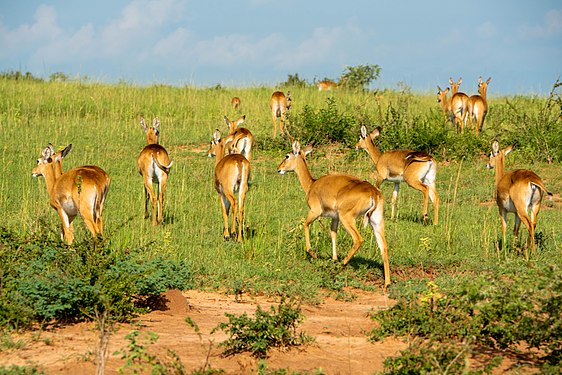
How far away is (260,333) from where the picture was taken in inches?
227

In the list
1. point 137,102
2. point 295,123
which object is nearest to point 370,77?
point 137,102

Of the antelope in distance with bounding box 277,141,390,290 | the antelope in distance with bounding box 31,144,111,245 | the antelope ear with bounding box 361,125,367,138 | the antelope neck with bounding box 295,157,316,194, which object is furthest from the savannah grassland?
the antelope ear with bounding box 361,125,367,138

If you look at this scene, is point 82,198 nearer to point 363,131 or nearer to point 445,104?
point 363,131

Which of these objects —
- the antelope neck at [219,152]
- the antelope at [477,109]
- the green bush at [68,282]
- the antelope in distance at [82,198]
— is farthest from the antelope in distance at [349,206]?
the antelope at [477,109]

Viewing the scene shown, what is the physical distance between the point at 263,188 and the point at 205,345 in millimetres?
7696

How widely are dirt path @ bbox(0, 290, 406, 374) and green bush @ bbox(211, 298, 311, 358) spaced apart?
8 centimetres

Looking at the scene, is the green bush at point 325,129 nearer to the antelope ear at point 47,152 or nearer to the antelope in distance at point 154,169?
the antelope in distance at point 154,169

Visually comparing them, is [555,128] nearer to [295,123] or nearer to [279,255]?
[295,123]

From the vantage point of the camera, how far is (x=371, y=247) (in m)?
9.73

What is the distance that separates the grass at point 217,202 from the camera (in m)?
8.77

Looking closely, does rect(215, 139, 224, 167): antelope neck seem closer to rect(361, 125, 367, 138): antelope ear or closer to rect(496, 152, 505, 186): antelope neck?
rect(361, 125, 367, 138): antelope ear

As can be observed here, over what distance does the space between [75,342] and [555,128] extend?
12.9 m

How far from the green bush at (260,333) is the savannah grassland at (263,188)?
161 centimetres

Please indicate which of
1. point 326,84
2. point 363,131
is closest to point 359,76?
point 326,84
